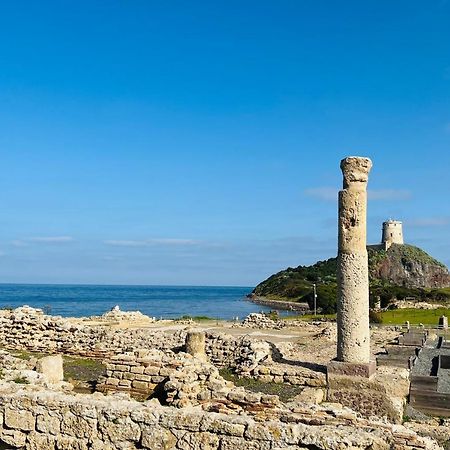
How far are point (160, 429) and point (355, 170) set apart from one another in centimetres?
871

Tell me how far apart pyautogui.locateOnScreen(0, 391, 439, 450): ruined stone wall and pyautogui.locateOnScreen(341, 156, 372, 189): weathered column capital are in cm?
732

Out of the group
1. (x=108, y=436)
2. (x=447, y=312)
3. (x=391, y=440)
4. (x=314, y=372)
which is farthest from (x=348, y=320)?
(x=447, y=312)

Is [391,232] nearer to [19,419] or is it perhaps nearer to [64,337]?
[64,337]

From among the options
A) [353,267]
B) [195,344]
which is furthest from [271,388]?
[353,267]

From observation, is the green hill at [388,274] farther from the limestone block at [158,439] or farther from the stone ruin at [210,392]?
the limestone block at [158,439]

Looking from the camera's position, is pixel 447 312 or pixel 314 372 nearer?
pixel 314 372

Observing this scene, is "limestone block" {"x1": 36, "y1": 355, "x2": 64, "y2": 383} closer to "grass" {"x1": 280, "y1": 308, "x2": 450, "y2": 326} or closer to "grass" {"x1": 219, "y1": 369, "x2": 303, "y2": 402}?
"grass" {"x1": 219, "y1": 369, "x2": 303, "y2": 402}

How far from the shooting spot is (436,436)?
984cm

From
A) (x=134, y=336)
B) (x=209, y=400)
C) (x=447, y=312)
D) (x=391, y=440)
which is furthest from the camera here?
(x=447, y=312)

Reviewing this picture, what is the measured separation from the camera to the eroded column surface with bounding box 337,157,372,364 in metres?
13.1

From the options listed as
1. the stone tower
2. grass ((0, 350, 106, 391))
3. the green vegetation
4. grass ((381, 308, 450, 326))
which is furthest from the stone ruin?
the stone tower

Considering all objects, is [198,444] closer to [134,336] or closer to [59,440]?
[59,440]

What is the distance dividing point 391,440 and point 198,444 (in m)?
2.26

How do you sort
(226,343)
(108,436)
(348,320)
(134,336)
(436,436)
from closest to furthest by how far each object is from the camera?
(108,436)
(436,436)
(348,320)
(226,343)
(134,336)
